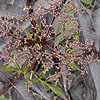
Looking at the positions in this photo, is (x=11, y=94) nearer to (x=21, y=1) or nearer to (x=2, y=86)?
(x=2, y=86)

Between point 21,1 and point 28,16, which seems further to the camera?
point 21,1

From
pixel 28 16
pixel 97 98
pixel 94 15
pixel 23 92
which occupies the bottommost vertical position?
pixel 97 98

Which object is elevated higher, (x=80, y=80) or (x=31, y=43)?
(x=31, y=43)

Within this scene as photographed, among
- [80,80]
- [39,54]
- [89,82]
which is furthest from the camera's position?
[80,80]

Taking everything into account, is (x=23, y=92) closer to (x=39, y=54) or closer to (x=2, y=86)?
(x=2, y=86)

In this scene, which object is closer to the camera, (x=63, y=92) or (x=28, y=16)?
(x=28, y=16)

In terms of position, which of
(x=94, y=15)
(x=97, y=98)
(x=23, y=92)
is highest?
(x=94, y=15)

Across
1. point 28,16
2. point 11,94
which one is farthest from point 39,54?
point 11,94

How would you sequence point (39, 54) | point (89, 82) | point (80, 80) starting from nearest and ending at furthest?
point (39, 54) → point (89, 82) → point (80, 80)

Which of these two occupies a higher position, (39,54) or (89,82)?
(39,54)
